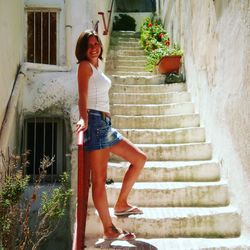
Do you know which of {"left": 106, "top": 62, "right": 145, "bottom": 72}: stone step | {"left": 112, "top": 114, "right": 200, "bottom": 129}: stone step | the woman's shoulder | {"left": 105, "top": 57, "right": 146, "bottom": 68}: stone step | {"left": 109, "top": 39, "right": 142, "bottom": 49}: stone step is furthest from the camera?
{"left": 109, "top": 39, "right": 142, "bottom": 49}: stone step

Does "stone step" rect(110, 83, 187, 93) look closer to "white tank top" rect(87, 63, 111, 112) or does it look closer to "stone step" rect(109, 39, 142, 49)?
"white tank top" rect(87, 63, 111, 112)

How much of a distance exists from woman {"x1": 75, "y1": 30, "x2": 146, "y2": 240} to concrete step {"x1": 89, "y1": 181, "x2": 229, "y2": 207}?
0.84m

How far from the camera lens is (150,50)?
9.25 meters

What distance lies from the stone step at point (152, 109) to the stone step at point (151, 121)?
0.31 metres

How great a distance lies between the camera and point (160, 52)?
24.7 ft

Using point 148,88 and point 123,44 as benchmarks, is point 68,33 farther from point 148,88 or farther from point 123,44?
point 123,44

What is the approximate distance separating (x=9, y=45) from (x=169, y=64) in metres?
3.35

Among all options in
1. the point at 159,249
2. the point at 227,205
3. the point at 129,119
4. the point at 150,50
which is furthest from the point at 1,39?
the point at 150,50

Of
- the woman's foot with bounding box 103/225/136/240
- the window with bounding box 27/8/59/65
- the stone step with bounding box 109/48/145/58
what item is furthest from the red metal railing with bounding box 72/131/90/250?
the stone step with bounding box 109/48/145/58

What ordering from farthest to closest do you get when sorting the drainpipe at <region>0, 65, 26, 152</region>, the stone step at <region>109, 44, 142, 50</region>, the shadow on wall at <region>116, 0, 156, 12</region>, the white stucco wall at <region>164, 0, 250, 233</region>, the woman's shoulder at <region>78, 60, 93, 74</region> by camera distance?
the shadow on wall at <region>116, 0, 156, 12</region>
the stone step at <region>109, 44, 142, 50</region>
the drainpipe at <region>0, 65, 26, 152</region>
the white stucco wall at <region>164, 0, 250, 233</region>
the woman's shoulder at <region>78, 60, 93, 74</region>

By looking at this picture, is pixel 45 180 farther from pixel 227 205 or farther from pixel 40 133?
pixel 227 205

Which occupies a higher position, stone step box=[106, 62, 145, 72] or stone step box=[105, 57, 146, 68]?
stone step box=[105, 57, 146, 68]

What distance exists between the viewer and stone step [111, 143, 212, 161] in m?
4.85

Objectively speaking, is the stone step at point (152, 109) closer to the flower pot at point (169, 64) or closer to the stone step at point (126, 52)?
the flower pot at point (169, 64)
